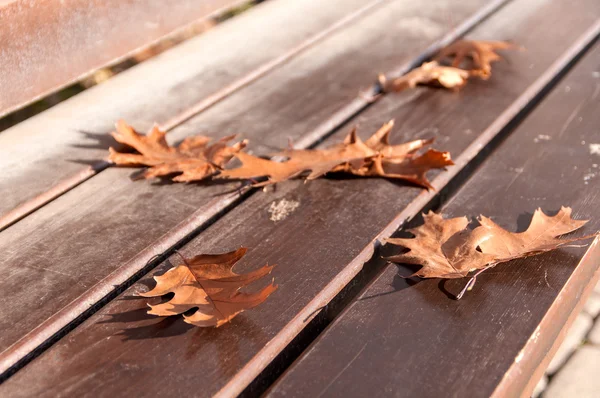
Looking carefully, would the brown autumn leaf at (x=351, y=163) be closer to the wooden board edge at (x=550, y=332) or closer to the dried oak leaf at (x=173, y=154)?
the dried oak leaf at (x=173, y=154)

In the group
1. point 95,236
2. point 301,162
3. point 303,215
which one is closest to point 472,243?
point 303,215

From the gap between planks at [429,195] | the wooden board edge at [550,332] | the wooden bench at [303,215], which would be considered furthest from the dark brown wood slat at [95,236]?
the wooden board edge at [550,332]

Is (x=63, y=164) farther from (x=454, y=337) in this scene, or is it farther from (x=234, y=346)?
(x=454, y=337)

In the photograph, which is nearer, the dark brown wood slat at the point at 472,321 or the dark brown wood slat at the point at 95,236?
the dark brown wood slat at the point at 472,321

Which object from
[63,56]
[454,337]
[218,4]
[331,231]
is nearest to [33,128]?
[63,56]

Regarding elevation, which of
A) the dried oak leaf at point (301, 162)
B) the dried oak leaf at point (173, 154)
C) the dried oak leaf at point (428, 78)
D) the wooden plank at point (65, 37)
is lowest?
the dried oak leaf at point (428, 78)

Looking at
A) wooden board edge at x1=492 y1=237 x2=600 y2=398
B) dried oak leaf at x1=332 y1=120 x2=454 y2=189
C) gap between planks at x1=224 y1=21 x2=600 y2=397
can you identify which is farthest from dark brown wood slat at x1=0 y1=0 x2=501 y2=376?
wooden board edge at x1=492 y1=237 x2=600 y2=398

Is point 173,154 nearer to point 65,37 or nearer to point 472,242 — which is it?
point 65,37
